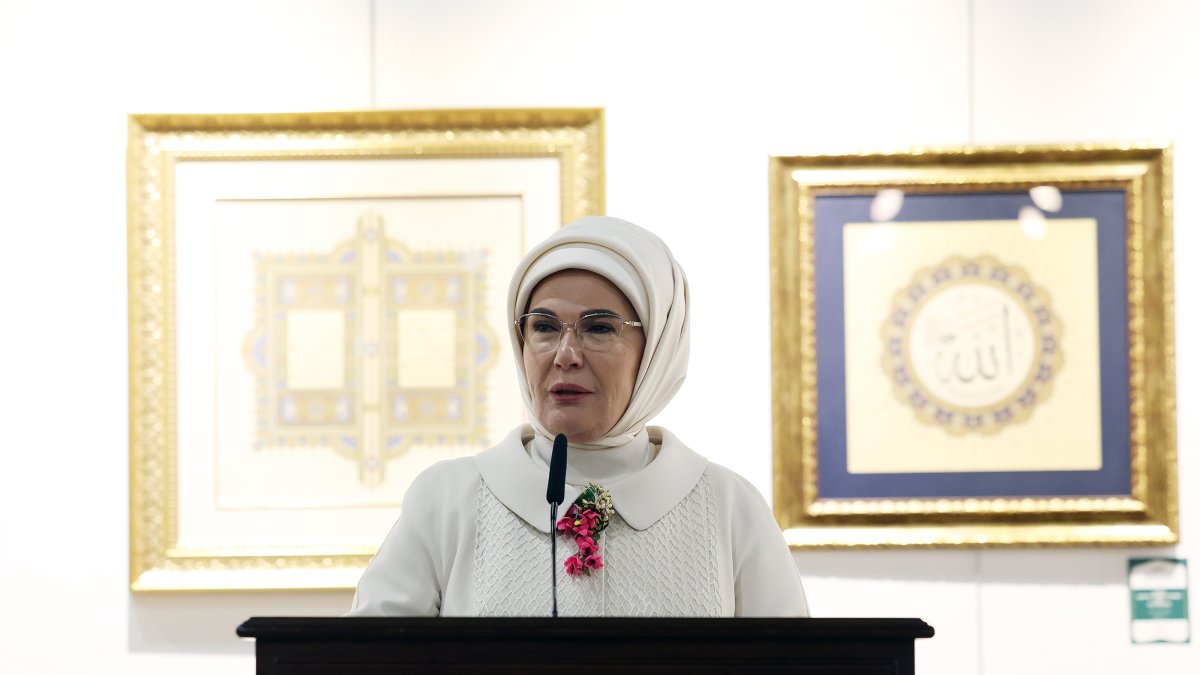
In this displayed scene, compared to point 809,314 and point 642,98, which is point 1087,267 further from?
point 642,98

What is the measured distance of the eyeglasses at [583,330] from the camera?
1.21 m

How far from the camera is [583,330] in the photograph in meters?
1.22

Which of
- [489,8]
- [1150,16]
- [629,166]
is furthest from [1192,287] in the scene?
[489,8]

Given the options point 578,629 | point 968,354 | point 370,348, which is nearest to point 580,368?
point 578,629

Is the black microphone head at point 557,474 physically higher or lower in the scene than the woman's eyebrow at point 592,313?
lower

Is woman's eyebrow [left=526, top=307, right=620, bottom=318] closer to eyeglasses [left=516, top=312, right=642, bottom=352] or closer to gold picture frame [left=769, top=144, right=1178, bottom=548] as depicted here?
eyeglasses [left=516, top=312, right=642, bottom=352]

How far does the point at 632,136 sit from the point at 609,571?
1139 mm

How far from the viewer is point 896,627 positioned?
0.78 meters

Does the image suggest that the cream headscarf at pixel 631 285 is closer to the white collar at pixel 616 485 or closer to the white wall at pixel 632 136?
the white collar at pixel 616 485

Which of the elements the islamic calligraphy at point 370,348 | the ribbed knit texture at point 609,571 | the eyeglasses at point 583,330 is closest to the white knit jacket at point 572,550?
the ribbed knit texture at point 609,571

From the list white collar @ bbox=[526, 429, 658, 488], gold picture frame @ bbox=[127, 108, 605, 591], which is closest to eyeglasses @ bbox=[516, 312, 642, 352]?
white collar @ bbox=[526, 429, 658, 488]

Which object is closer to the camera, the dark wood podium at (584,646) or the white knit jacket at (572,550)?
the dark wood podium at (584,646)

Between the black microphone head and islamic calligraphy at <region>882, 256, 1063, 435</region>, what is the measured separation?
1.20 m

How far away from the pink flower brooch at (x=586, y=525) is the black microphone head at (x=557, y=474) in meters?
0.12
